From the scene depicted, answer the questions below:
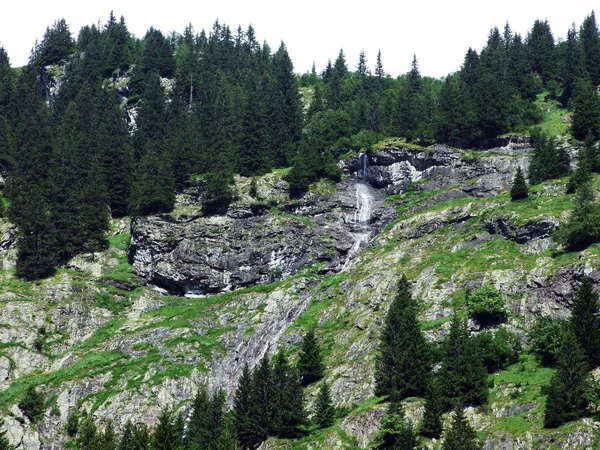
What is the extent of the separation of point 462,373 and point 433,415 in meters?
7.01

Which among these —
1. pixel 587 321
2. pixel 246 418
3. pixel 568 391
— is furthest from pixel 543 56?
pixel 246 418

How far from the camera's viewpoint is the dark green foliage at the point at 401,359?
277 ft

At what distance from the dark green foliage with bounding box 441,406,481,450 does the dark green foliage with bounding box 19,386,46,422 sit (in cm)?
5381

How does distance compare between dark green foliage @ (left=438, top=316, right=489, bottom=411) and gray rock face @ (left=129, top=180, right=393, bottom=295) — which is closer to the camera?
dark green foliage @ (left=438, top=316, right=489, bottom=411)

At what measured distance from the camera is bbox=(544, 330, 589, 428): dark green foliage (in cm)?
7050

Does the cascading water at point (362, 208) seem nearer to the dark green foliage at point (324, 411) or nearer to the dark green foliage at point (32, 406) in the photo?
the dark green foliage at point (324, 411)

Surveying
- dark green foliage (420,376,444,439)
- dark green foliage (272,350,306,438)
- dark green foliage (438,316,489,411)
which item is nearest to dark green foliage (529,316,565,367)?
dark green foliage (438,316,489,411)

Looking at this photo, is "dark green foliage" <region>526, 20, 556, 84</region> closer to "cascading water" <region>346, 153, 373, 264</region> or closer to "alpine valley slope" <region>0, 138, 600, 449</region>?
"alpine valley slope" <region>0, 138, 600, 449</region>

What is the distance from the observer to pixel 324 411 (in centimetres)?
8494

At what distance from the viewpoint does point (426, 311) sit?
321ft

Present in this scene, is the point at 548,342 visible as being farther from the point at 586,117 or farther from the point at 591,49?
the point at 591,49

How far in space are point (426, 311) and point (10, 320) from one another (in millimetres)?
61643

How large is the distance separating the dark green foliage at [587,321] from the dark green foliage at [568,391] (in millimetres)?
3745

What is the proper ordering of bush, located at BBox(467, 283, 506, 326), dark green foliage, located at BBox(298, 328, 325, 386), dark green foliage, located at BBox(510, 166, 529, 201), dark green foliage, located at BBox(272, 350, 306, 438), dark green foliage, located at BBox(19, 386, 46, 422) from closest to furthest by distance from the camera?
dark green foliage, located at BBox(272, 350, 306, 438) < bush, located at BBox(467, 283, 506, 326) < dark green foliage, located at BBox(298, 328, 325, 386) < dark green foliage, located at BBox(19, 386, 46, 422) < dark green foliage, located at BBox(510, 166, 529, 201)
